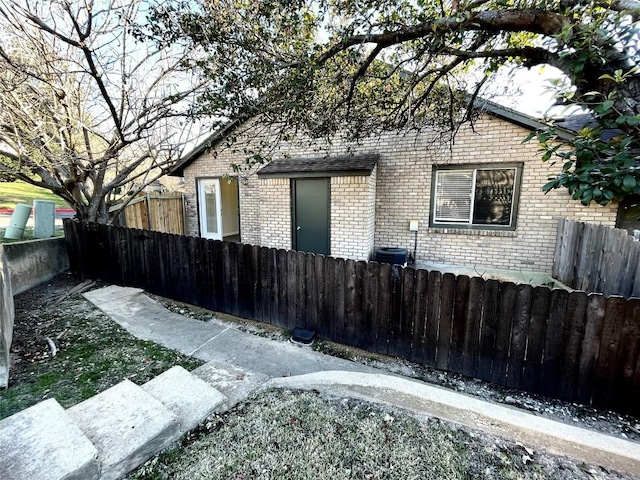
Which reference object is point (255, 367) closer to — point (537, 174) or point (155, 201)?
point (537, 174)

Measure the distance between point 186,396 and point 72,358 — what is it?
2003 mm

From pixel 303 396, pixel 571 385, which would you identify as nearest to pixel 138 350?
pixel 303 396

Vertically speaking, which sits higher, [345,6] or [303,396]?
[345,6]

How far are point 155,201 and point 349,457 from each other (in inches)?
382

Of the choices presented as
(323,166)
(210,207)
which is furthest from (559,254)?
(210,207)

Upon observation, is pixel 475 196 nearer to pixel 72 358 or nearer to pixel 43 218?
pixel 72 358

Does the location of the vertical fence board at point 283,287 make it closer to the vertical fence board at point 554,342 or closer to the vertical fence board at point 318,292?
the vertical fence board at point 318,292

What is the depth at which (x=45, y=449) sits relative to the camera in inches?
71.1

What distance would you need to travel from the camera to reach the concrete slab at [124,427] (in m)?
1.89

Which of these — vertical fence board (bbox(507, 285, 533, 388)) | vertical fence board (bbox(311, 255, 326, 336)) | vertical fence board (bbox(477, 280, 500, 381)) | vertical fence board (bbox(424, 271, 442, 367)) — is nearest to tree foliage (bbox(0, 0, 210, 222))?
vertical fence board (bbox(311, 255, 326, 336))

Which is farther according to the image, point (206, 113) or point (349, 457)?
point (206, 113)

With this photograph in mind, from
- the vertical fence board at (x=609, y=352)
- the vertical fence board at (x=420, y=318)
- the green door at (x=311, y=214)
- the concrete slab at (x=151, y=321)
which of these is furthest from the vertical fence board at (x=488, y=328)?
the green door at (x=311, y=214)

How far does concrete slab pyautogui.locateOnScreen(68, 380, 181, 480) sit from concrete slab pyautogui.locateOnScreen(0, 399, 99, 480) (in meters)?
0.11

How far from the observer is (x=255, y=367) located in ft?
11.5
